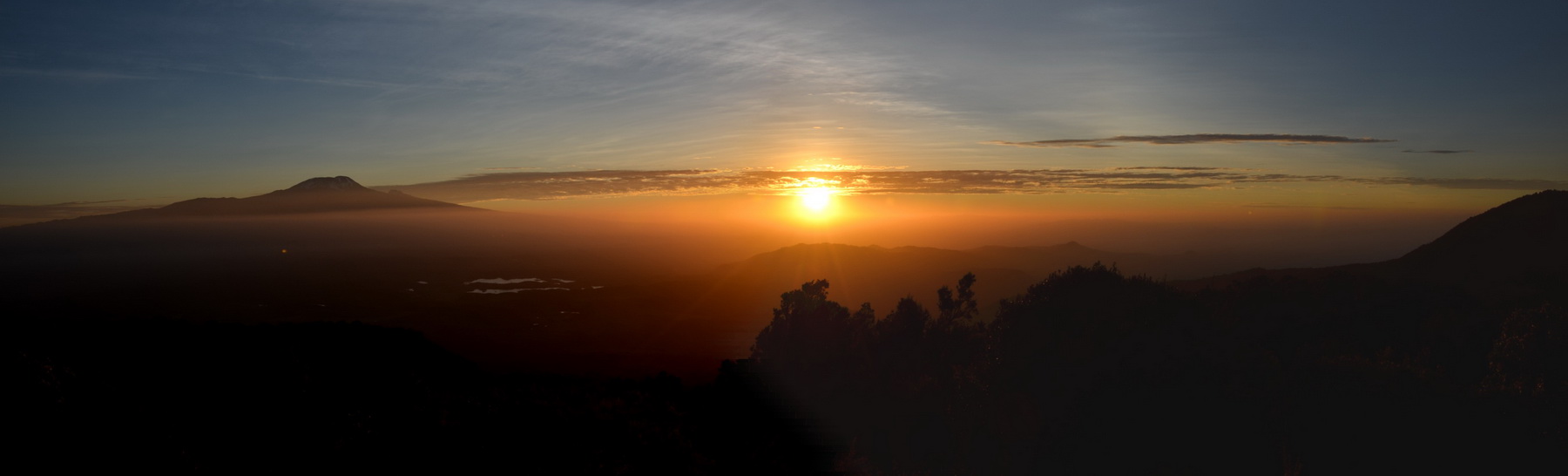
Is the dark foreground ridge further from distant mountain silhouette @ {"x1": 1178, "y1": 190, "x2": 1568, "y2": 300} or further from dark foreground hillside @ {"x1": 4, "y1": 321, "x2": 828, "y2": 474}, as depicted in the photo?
distant mountain silhouette @ {"x1": 1178, "y1": 190, "x2": 1568, "y2": 300}

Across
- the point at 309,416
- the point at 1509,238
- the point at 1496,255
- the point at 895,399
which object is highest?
the point at 309,416

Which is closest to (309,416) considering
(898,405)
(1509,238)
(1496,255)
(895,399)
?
(898,405)

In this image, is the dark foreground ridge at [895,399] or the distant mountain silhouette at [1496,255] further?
the distant mountain silhouette at [1496,255]

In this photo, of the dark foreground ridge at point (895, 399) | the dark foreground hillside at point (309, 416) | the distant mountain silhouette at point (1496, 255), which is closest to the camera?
the dark foreground hillside at point (309, 416)

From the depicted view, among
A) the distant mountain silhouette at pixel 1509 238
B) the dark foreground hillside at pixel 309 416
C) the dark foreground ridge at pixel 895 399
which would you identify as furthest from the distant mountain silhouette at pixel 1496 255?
the dark foreground hillside at pixel 309 416

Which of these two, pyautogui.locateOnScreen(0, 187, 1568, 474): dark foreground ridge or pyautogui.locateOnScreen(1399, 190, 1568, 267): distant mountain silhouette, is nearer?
pyautogui.locateOnScreen(0, 187, 1568, 474): dark foreground ridge

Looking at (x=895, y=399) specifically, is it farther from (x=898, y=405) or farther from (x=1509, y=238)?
(x=1509, y=238)

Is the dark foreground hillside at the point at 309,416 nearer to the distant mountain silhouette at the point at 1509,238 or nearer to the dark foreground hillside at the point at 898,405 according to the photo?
the dark foreground hillside at the point at 898,405

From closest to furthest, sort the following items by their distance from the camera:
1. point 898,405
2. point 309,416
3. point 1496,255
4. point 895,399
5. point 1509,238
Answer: point 309,416
point 898,405
point 895,399
point 1496,255
point 1509,238

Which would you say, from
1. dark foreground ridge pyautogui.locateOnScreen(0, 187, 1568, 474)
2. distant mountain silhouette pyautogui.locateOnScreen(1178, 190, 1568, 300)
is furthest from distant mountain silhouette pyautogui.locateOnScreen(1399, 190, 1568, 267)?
dark foreground ridge pyautogui.locateOnScreen(0, 187, 1568, 474)

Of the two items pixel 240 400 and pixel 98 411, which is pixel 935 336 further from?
pixel 98 411

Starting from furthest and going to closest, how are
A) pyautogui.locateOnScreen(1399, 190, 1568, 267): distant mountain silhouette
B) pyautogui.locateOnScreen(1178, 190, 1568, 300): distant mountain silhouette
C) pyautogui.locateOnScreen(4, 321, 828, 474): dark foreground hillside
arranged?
pyautogui.locateOnScreen(1399, 190, 1568, 267): distant mountain silhouette
pyautogui.locateOnScreen(1178, 190, 1568, 300): distant mountain silhouette
pyautogui.locateOnScreen(4, 321, 828, 474): dark foreground hillside
